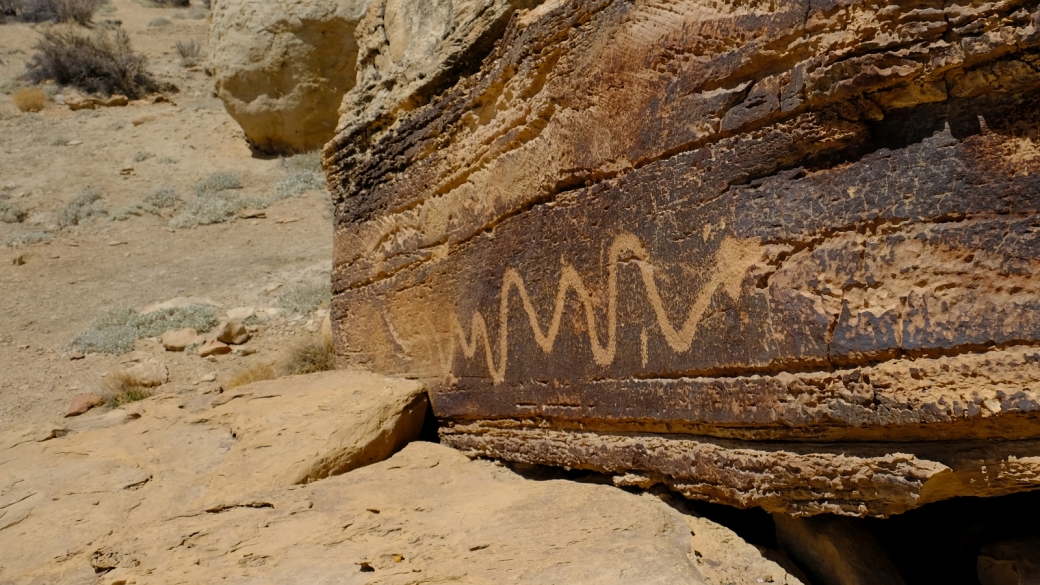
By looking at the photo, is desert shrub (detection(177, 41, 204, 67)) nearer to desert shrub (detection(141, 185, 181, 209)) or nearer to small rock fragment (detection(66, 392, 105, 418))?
desert shrub (detection(141, 185, 181, 209))

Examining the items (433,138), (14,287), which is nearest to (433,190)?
(433,138)

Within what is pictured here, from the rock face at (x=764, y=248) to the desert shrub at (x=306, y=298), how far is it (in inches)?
162

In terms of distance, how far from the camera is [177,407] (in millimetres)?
4117

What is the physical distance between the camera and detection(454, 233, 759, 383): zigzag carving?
2227mm

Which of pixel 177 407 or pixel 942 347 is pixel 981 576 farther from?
pixel 177 407

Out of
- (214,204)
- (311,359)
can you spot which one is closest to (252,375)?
(311,359)

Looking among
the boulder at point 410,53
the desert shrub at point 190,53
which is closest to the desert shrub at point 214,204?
the boulder at point 410,53

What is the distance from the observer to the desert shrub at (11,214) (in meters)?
10.7

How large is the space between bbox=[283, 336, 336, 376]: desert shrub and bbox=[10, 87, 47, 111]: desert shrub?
41.0ft

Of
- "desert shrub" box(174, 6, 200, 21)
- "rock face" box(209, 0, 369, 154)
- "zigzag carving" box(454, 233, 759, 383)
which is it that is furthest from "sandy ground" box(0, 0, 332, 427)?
"desert shrub" box(174, 6, 200, 21)

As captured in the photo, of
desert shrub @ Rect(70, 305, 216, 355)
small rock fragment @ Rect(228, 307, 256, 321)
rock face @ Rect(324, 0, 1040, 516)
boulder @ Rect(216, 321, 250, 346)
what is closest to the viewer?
rock face @ Rect(324, 0, 1040, 516)

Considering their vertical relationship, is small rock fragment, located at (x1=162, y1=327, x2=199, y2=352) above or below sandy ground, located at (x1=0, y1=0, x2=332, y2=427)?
below

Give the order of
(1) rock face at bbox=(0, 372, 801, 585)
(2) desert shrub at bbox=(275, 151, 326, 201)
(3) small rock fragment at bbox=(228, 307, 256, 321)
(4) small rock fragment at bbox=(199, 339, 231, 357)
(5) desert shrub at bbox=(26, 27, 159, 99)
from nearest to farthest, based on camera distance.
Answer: (1) rock face at bbox=(0, 372, 801, 585) < (4) small rock fragment at bbox=(199, 339, 231, 357) < (3) small rock fragment at bbox=(228, 307, 256, 321) < (2) desert shrub at bbox=(275, 151, 326, 201) < (5) desert shrub at bbox=(26, 27, 159, 99)

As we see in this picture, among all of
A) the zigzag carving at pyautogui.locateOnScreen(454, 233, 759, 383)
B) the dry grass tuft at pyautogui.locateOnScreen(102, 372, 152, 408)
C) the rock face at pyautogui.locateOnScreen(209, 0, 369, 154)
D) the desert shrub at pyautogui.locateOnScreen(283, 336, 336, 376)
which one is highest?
the rock face at pyautogui.locateOnScreen(209, 0, 369, 154)
